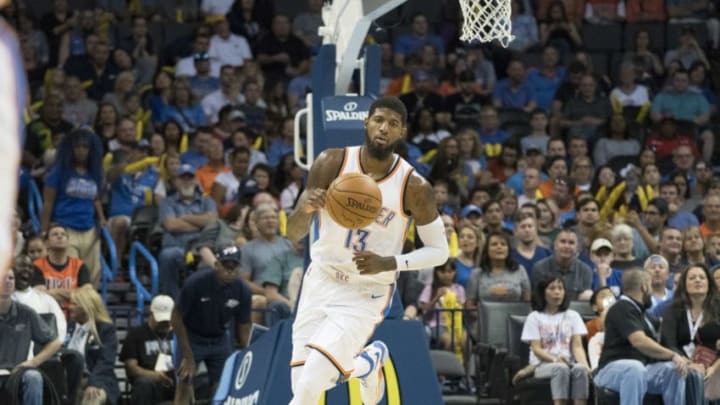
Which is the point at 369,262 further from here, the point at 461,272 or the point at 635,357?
the point at 461,272

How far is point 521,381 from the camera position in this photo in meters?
11.5

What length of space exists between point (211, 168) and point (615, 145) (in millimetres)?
5251

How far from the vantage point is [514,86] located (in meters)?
18.3

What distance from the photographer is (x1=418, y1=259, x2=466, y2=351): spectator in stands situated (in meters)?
12.4

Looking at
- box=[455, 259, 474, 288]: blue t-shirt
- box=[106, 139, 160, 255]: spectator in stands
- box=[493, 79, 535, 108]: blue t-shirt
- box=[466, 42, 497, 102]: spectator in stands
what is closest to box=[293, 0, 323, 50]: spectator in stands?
box=[466, 42, 497, 102]: spectator in stands

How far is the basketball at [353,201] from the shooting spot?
21.6ft

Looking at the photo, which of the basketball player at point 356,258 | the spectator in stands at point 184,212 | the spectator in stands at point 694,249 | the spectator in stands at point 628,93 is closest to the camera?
the basketball player at point 356,258

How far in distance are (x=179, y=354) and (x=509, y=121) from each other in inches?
294

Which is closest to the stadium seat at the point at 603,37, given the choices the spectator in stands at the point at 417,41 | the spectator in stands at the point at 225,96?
the spectator in stands at the point at 417,41

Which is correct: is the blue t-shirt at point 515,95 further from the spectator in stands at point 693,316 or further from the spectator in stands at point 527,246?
the spectator in stands at point 693,316

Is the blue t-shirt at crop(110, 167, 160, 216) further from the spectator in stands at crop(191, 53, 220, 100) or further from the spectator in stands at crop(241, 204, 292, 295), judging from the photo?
the spectator in stands at crop(191, 53, 220, 100)

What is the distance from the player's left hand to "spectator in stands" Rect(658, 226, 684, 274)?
699 cm

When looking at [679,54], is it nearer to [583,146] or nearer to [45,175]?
[583,146]

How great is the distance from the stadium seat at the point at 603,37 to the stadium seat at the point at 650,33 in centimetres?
10
